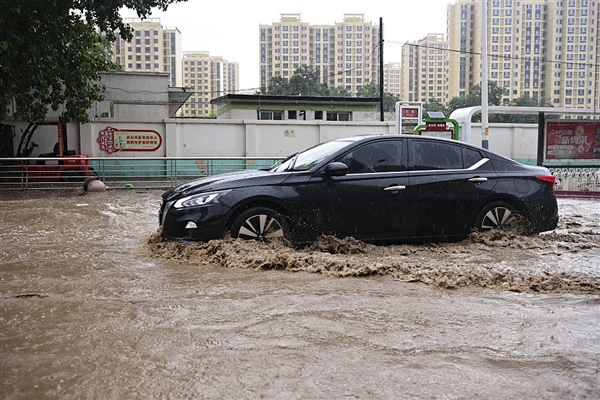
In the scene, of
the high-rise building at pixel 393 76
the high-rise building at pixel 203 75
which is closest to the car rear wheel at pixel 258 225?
→ the high-rise building at pixel 203 75

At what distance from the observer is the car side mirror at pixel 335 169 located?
6301mm

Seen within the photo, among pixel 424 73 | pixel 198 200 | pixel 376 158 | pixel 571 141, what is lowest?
pixel 198 200

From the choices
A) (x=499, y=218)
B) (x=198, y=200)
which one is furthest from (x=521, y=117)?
(x=198, y=200)

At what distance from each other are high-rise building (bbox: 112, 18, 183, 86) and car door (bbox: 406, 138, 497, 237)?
68.1m

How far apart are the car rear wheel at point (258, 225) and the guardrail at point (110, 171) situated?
35.6 feet

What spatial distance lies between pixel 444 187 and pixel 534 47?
68257 mm

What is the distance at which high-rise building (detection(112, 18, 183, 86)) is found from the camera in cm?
7325

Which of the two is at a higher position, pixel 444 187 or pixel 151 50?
pixel 151 50

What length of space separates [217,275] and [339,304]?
141cm

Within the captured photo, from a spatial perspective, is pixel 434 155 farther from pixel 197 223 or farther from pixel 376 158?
pixel 197 223

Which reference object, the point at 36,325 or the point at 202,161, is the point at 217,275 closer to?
the point at 36,325

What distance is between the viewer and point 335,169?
6.30m

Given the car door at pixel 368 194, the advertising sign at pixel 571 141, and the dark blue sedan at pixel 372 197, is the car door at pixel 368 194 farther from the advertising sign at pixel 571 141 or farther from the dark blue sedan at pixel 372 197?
the advertising sign at pixel 571 141

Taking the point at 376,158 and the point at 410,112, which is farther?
the point at 410,112
